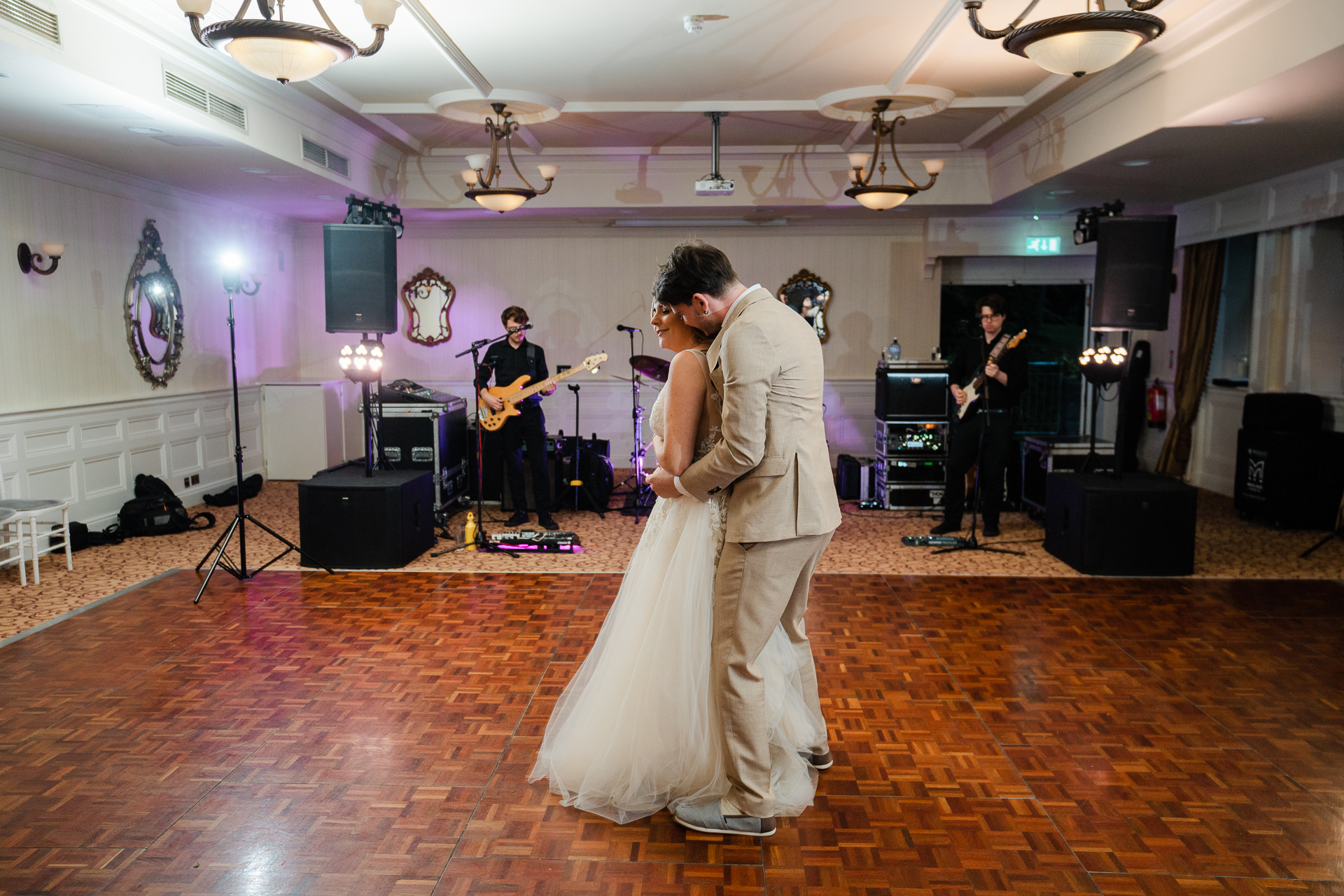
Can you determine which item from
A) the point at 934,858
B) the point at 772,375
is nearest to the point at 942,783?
the point at 934,858

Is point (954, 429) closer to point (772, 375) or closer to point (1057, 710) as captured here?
point (1057, 710)

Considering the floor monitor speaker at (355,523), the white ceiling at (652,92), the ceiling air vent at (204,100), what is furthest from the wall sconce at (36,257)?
the floor monitor speaker at (355,523)

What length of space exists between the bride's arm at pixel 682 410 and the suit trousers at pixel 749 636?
0.27 m

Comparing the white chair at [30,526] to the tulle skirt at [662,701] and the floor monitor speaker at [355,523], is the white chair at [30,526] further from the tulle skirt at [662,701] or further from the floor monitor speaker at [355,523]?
the tulle skirt at [662,701]

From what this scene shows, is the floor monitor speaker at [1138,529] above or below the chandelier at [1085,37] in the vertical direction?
below

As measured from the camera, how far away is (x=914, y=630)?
4.32 metres

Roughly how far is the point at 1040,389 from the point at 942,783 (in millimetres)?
8868

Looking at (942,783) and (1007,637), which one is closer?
(942,783)

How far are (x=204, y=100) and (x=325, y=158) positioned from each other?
1.67 m

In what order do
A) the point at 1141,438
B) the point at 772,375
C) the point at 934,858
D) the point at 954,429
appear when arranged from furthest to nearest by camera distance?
the point at 1141,438
the point at 954,429
the point at 934,858
the point at 772,375

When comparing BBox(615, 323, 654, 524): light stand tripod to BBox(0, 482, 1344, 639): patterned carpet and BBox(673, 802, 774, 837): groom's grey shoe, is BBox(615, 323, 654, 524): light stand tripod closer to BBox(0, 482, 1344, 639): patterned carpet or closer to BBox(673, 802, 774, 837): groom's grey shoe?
BBox(0, 482, 1344, 639): patterned carpet

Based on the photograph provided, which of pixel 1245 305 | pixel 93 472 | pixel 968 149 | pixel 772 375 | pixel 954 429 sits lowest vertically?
pixel 93 472

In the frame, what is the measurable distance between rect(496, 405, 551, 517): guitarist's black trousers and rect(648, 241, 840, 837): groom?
14.2 ft

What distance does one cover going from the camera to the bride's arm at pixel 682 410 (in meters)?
2.33
